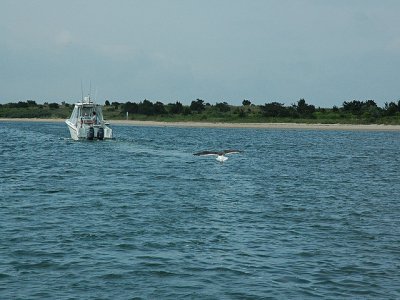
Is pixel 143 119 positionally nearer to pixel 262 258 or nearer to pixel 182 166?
pixel 182 166

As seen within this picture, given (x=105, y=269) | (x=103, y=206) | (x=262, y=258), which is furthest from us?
(x=103, y=206)

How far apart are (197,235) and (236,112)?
12435 centimetres

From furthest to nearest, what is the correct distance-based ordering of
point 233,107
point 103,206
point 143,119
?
point 233,107 → point 143,119 → point 103,206

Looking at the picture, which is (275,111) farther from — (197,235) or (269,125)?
(197,235)

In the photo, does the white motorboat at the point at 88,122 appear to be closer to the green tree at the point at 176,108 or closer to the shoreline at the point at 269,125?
the shoreline at the point at 269,125

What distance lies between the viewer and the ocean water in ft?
44.9

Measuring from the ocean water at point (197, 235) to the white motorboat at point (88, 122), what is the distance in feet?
83.7

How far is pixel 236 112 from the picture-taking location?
142250 mm

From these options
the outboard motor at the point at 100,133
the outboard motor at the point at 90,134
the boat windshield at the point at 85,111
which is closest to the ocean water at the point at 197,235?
the outboard motor at the point at 90,134

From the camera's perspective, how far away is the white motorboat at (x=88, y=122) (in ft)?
206

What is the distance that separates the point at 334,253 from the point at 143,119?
12788 centimetres

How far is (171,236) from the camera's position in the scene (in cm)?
1844

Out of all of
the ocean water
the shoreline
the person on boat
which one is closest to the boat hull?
the person on boat

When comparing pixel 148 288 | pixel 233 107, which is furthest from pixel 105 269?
pixel 233 107
